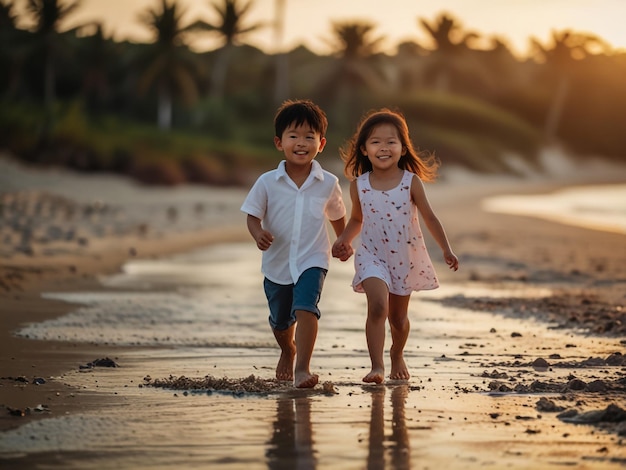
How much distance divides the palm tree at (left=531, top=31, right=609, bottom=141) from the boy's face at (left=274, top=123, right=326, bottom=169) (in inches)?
2986

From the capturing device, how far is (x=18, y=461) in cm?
400

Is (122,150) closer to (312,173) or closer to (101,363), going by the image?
(101,363)

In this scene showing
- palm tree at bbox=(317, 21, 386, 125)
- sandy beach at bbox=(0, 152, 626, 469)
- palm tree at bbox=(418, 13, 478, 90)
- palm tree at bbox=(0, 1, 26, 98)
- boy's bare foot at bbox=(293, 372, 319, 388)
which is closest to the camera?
sandy beach at bbox=(0, 152, 626, 469)

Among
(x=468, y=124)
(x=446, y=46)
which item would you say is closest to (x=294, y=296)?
(x=468, y=124)

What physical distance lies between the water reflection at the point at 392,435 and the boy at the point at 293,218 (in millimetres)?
775

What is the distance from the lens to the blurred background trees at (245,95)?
1537 inches

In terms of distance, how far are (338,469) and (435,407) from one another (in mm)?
1207

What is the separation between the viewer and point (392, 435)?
445 cm

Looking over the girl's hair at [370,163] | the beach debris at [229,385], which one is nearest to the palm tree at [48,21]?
the girl's hair at [370,163]

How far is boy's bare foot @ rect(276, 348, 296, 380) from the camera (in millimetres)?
6020

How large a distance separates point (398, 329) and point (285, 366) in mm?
687

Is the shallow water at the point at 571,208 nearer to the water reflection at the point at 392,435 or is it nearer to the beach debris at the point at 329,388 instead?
the beach debris at the point at 329,388

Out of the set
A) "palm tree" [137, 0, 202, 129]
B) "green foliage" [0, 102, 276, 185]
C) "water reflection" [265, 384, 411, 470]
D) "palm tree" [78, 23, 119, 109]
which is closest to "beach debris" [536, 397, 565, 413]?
"water reflection" [265, 384, 411, 470]

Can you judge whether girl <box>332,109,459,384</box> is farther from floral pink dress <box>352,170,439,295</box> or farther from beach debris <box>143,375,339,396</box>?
beach debris <box>143,375,339,396</box>
